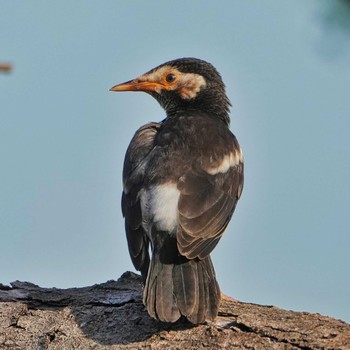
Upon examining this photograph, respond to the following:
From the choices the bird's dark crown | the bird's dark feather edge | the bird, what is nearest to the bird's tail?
the bird

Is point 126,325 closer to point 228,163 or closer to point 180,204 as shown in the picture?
point 180,204

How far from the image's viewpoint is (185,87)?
7512 millimetres

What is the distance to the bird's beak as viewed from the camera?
7.38 meters

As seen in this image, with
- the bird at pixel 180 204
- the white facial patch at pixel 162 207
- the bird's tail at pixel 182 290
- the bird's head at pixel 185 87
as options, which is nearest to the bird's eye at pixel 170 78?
the bird's head at pixel 185 87

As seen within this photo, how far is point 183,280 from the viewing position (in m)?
5.19

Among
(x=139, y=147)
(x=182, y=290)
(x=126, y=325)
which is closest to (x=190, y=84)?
(x=139, y=147)

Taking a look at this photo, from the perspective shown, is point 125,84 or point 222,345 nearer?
point 222,345

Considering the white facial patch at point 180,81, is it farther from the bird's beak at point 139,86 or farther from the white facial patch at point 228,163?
the white facial patch at point 228,163

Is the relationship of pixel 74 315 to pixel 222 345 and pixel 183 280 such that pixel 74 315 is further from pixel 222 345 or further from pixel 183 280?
pixel 222 345

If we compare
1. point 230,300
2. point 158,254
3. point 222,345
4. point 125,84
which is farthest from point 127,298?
point 125,84

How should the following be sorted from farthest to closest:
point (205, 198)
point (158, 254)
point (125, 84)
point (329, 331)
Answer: point (125, 84)
point (205, 198)
point (158, 254)
point (329, 331)

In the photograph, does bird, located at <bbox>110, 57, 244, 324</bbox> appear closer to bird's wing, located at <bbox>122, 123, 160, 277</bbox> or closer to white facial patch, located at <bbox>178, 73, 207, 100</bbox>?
bird's wing, located at <bbox>122, 123, 160, 277</bbox>

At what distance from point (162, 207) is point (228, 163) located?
1.04 m

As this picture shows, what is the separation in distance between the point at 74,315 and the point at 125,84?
2965 mm
